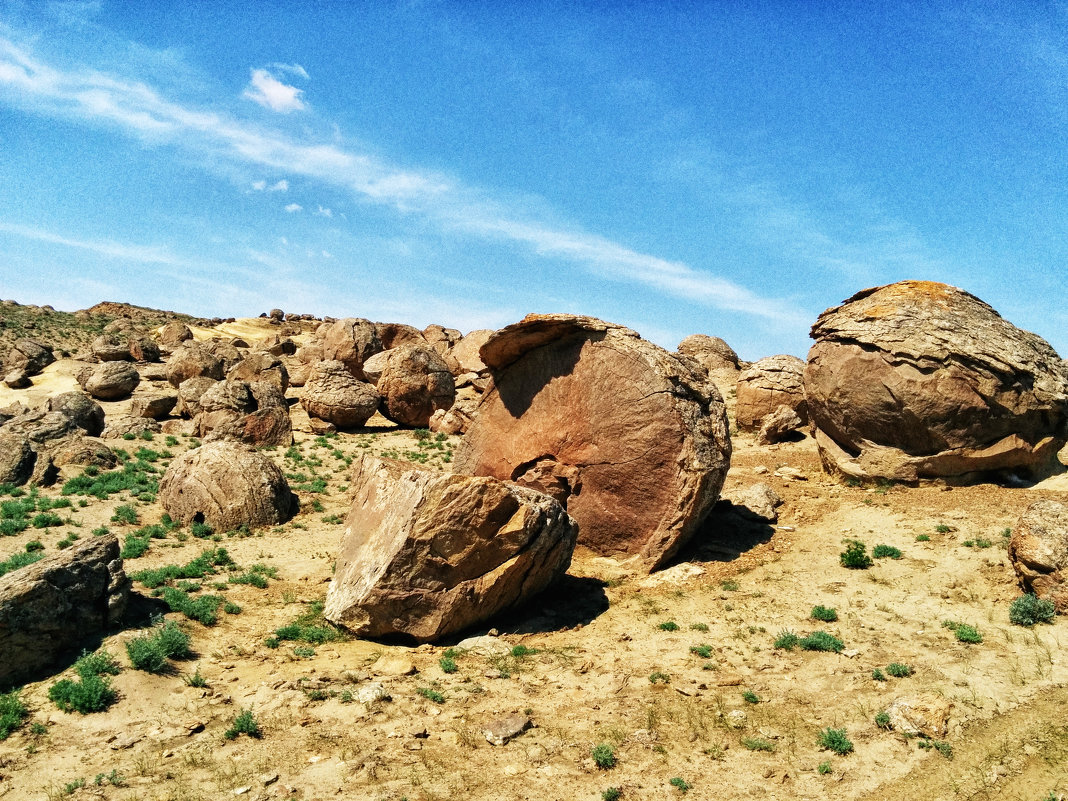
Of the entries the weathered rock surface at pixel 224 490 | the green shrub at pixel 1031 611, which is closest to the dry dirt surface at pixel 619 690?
the green shrub at pixel 1031 611

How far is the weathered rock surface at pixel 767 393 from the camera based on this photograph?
2075 cm

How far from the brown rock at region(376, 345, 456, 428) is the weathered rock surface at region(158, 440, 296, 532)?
29.1 ft

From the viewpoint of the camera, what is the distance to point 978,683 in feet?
26.2

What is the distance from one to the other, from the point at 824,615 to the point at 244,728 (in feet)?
23.9

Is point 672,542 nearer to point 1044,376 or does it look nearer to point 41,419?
point 1044,376

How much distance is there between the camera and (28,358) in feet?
112

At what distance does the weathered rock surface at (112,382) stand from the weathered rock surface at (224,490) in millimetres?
15645

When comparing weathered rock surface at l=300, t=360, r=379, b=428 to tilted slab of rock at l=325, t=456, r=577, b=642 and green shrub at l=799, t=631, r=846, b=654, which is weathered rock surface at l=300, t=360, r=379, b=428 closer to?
tilted slab of rock at l=325, t=456, r=577, b=642

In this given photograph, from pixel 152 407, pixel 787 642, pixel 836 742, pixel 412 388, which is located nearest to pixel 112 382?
pixel 152 407

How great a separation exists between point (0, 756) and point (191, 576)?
5.07 meters

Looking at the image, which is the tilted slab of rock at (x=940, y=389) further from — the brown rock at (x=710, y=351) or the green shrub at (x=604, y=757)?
the brown rock at (x=710, y=351)

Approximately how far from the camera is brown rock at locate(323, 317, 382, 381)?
29422 mm

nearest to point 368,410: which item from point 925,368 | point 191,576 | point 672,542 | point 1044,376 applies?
point 191,576

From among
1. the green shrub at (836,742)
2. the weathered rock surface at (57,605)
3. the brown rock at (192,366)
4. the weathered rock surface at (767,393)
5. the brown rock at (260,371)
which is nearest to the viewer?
the green shrub at (836,742)
